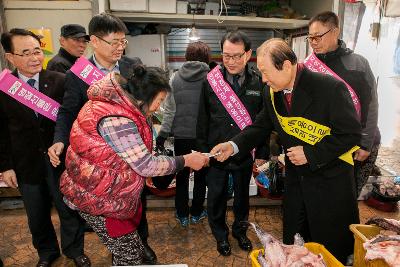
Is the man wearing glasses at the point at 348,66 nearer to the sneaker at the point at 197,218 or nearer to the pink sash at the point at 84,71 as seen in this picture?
the sneaker at the point at 197,218

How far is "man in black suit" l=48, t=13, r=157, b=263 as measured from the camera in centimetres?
269

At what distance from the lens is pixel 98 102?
→ 197 centimetres

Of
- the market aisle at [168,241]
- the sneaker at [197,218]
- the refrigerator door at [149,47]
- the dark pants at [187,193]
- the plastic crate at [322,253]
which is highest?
the refrigerator door at [149,47]

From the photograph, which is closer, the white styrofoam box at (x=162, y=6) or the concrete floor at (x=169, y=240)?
the concrete floor at (x=169, y=240)

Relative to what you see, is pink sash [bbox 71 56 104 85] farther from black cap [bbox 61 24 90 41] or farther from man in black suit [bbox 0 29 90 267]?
black cap [bbox 61 24 90 41]

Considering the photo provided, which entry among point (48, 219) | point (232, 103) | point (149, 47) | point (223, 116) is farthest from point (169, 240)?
point (149, 47)

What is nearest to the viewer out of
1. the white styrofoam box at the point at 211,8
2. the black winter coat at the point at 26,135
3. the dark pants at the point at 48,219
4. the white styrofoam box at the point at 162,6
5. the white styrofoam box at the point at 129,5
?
the black winter coat at the point at 26,135

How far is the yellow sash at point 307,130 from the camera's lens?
7.16 ft

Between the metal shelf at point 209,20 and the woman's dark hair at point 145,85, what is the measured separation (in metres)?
3.99

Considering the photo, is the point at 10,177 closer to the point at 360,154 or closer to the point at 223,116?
the point at 223,116

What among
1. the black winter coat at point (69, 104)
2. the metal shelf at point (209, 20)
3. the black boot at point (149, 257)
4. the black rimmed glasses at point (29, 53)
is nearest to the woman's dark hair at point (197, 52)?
the black winter coat at point (69, 104)

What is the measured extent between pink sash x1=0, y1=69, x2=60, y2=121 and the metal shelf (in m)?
3.17

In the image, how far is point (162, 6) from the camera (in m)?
5.62

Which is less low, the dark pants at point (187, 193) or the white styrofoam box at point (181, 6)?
the white styrofoam box at point (181, 6)
